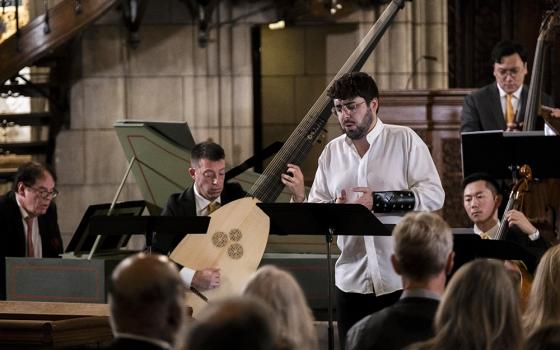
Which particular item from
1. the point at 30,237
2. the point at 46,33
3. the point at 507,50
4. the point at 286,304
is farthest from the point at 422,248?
the point at 46,33

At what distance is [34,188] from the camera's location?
24.3 ft

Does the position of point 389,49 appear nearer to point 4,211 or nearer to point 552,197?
point 552,197

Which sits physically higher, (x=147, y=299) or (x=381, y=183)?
(x=381, y=183)

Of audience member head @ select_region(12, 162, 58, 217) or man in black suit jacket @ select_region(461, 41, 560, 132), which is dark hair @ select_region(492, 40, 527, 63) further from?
audience member head @ select_region(12, 162, 58, 217)

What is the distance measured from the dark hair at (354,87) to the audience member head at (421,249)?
63.5 inches

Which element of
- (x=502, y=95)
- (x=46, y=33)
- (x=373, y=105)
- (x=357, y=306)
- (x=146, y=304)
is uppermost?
(x=46, y=33)

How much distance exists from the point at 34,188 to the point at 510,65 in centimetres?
315

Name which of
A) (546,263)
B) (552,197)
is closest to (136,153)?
(552,197)

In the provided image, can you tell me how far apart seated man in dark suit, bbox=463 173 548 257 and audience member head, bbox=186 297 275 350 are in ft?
14.7

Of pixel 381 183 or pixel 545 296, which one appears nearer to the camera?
pixel 545 296

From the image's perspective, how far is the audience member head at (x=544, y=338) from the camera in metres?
3.09

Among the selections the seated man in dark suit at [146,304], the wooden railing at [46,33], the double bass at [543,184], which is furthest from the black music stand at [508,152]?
the seated man in dark suit at [146,304]

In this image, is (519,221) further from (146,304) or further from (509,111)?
(146,304)

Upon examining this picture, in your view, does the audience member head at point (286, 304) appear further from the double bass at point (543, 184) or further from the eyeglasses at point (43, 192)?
the double bass at point (543, 184)
